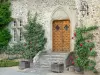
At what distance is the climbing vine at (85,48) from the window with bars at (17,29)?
21.1 ft

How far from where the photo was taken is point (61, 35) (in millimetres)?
16641

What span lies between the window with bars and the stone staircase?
3.00 metres

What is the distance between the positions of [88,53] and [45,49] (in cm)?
552

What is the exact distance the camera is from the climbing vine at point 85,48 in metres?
11.2

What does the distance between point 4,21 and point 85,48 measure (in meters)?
7.70

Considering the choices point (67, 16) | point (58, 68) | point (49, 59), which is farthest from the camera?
point (67, 16)

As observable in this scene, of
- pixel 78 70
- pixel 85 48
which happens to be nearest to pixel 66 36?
pixel 78 70

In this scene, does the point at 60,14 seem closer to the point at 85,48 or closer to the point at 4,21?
the point at 4,21

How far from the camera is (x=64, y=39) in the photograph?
651 inches

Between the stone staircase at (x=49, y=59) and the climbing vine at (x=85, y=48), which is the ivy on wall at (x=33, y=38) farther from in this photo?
the climbing vine at (x=85, y=48)

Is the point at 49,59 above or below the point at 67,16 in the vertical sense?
below

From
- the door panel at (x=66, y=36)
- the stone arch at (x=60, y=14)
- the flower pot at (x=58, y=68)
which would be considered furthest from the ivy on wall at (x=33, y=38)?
the flower pot at (x=58, y=68)

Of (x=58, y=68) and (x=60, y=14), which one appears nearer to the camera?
(x=58, y=68)

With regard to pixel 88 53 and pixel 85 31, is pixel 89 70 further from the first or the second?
pixel 85 31
